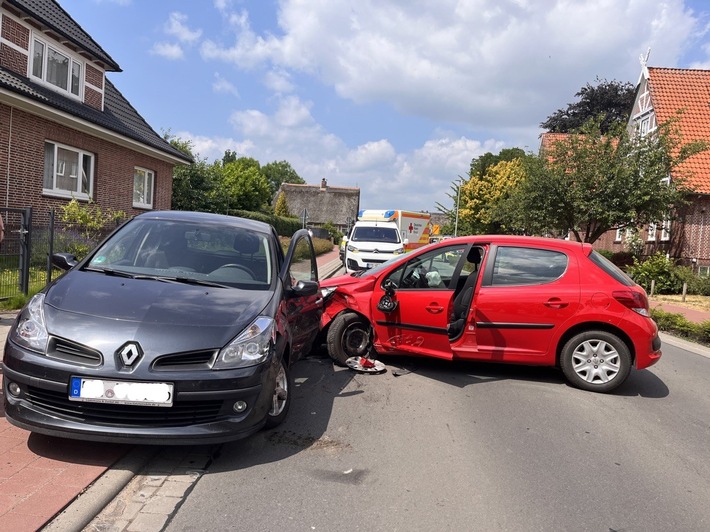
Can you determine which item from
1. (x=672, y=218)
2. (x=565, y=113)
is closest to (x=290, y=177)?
(x=565, y=113)

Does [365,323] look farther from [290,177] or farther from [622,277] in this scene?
[290,177]

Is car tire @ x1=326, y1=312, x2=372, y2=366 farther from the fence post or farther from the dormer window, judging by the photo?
the dormer window

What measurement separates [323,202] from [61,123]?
64.7 meters

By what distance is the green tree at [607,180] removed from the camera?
69.2 feet

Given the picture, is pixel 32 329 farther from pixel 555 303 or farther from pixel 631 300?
pixel 631 300

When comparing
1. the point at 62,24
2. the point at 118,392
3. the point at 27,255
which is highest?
the point at 62,24

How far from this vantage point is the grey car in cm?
361

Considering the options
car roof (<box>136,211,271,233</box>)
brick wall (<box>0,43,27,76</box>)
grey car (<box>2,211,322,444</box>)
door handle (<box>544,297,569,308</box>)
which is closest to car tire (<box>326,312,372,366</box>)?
car roof (<box>136,211,271,233</box>)

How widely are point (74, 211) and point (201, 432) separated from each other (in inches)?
461

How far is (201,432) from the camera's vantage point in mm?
3697

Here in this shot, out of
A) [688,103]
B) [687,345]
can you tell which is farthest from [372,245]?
[688,103]

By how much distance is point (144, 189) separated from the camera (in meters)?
22.2

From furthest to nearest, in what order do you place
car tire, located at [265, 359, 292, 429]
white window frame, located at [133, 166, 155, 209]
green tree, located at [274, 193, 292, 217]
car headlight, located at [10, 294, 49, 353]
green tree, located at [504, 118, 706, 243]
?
green tree, located at [274, 193, 292, 217]
white window frame, located at [133, 166, 155, 209]
green tree, located at [504, 118, 706, 243]
car tire, located at [265, 359, 292, 429]
car headlight, located at [10, 294, 49, 353]

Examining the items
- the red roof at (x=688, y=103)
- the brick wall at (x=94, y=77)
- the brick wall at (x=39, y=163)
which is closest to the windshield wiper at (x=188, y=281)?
the brick wall at (x=39, y=163)
